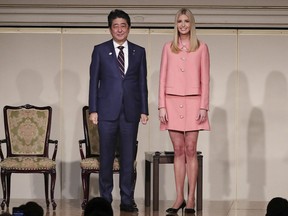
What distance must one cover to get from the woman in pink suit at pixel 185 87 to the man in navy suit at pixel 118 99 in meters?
0.24

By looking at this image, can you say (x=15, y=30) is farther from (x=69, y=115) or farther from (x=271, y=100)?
(x=271, y=100)

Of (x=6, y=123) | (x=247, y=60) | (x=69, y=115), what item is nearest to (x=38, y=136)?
(x=6, y=123)

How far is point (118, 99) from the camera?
6812mm

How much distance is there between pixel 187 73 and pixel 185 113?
0.33 m

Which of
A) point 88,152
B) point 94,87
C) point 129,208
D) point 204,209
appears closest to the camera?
point 94,87

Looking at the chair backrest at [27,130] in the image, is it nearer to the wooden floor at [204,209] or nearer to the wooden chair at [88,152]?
the wooden chair at [88,152]

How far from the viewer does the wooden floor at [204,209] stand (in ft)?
22.7

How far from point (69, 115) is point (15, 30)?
111 cm

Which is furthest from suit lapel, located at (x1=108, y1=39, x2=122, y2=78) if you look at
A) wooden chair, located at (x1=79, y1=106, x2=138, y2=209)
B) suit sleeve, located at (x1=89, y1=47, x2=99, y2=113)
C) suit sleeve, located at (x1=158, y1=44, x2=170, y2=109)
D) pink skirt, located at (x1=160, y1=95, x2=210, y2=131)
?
wooden chair, located at (x1=79, y1=106, x2=138, y2=209)

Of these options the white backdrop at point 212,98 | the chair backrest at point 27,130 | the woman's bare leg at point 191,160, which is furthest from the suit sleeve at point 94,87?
the white backdrop at point 212,98

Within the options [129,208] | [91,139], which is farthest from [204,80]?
[91,139]

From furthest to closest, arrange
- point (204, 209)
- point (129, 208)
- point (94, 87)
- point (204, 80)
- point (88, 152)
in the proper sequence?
point (88, 152), point (204, 209), point (129, 208), point (94, 87), point (204, 80)

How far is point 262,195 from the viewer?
29.3 ft

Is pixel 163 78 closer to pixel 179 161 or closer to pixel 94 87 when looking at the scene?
pixel 94 87
